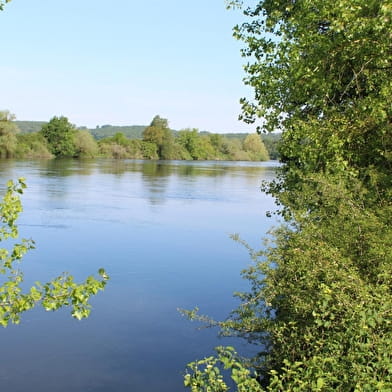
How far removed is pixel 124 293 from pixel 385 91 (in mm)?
6665

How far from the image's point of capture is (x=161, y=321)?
9875 millimetres

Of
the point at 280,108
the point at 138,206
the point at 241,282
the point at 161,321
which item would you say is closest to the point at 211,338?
the point at 161,321

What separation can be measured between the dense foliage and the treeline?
134 ft

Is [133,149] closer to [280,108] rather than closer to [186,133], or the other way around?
[186,133]

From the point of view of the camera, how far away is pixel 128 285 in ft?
39.0

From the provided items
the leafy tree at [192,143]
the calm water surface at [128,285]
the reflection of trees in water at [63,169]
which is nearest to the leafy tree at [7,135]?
the reflection of trees in water at [63,169]

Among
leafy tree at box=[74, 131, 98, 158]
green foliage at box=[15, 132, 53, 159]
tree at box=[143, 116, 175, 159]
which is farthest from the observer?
tree at box=[143, 116, 175, 159]

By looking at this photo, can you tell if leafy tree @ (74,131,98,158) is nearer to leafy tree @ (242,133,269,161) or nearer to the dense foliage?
leafy tree @ (242,133,269,161)

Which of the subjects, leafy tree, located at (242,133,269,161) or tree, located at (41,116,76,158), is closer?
tree, located at (41,116,76,158)

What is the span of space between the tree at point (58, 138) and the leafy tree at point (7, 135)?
1154 centimetres

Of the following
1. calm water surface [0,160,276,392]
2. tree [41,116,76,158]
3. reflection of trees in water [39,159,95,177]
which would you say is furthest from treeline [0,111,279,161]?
calm water surface [0,160,276,392]

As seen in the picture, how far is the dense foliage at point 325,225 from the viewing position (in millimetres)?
4156

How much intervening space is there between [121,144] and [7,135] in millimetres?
28016

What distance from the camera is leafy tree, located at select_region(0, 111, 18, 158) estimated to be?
59.9 metres
